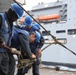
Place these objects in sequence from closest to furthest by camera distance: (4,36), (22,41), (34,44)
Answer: (4,36)
(22,41)
(34,44)

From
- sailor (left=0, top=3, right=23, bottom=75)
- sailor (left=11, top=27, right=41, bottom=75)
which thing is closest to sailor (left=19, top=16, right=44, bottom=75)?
sailor (left=11, top=27, right=41, bottom=75)

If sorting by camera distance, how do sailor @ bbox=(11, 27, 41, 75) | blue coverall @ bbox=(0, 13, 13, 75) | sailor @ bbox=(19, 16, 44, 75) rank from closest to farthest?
1. blue coverall @ bbox=(0, 13, 13, 75)
2. sailor @ bbox=(11, 27, 41, 75)
3. sailor @ bbox=(19, 16, 44, 75)

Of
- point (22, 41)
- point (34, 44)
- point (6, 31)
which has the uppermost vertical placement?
point (6, 31)

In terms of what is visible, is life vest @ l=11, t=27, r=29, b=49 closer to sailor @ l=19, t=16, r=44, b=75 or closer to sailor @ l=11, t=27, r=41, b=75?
sailor @ l=11, t=27, r=41, b=75

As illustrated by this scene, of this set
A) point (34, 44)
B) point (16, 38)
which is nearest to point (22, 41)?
point (16, 38)

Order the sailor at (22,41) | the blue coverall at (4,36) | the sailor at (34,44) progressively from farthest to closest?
the sailor at (34,44) < the sailor at (22,41) < the blue coverall at (4,36)

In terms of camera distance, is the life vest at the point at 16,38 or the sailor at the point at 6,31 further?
the life vest at the point at 16,38

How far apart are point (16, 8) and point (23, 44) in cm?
52

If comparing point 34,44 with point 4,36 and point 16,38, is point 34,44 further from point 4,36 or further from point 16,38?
point 4,36

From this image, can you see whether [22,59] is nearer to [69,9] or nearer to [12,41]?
[12,41]

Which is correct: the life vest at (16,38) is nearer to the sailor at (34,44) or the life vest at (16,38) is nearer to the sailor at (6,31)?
the sailor at (6,31)

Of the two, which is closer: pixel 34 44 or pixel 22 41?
pixel 22 41

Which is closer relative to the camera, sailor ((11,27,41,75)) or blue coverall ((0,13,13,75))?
blue coverall ((0,13,13,75))

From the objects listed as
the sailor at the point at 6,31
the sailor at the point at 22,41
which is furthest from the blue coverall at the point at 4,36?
the sailor at the point at 22,41
